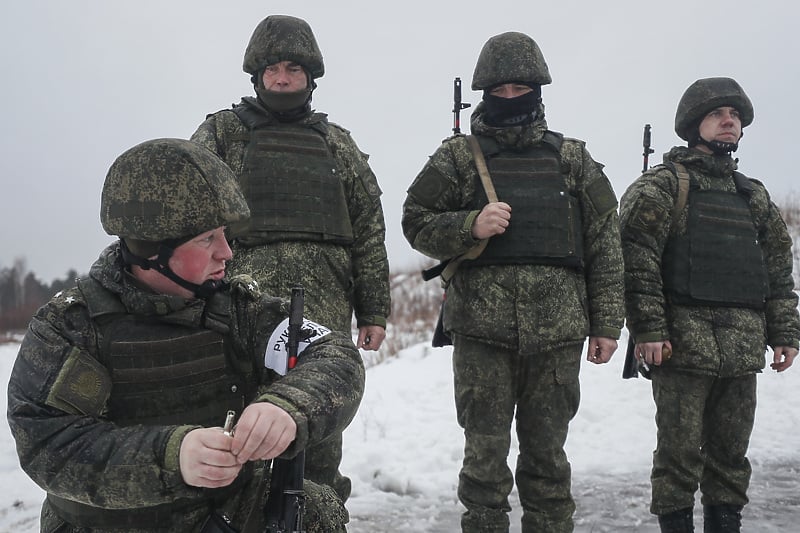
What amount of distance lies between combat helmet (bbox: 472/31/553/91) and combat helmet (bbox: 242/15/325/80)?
0.82m

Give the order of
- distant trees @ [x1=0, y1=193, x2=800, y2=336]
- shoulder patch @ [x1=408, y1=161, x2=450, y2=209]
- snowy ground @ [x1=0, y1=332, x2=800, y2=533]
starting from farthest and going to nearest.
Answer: distant trees @ [x1=0, y1=193, x2=800, y2=336] → snowy ground @ [x1=0, y1=332, x2=800, y2=533] → shoulder patch @ [x1=408, y1=161, x2=450, y2=209]

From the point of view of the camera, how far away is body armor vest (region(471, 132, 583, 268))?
3480mm

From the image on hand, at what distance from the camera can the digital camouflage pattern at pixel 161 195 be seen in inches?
82.0

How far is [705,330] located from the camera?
3.78m

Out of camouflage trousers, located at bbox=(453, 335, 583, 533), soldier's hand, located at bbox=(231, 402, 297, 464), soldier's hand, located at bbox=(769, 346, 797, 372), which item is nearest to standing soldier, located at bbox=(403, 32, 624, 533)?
camouflage trousers, located at bbox=(453, 335, 583, 533)

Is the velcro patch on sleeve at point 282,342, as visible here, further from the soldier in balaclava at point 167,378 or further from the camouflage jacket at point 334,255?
the camouflage jacket at point 334,255

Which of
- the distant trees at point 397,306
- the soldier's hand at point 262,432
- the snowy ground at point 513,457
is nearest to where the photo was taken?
the soldier's hand at point 262,432

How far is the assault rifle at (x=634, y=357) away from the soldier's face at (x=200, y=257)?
2.52 meters

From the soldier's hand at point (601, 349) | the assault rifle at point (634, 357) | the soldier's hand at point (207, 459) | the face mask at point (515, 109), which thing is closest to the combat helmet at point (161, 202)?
the soldier's hand at point (207, 459)

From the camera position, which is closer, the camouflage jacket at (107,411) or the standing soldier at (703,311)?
the camouflage jacket at (107,411)

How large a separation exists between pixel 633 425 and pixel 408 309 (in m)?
Answer: 12.1

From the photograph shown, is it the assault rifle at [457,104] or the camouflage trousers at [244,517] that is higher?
the assault rifle at [457,104]

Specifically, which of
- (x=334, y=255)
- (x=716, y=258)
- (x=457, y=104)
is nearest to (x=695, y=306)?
(x=716, y=258)

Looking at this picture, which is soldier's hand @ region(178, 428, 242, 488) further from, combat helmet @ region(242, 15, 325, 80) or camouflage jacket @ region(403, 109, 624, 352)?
combat helmet @ region(242, 15, 325, 80)
